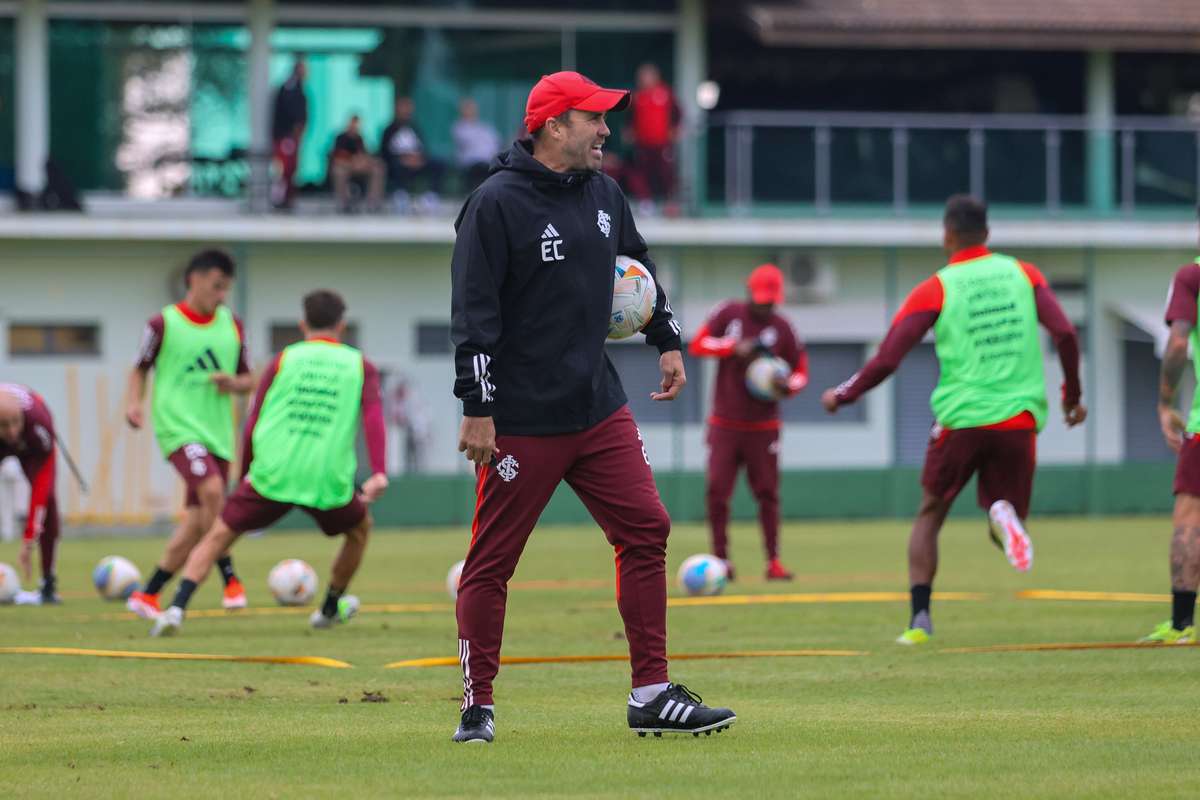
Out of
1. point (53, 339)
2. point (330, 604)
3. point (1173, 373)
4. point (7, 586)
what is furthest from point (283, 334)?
point (1173, 373)

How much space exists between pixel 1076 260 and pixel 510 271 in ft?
89.2

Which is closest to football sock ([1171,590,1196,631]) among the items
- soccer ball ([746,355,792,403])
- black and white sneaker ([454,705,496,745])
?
black and white sneaker ([454,705,496,745])

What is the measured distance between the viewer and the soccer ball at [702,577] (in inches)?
588

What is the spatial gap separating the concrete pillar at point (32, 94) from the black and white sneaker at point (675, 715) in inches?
1027

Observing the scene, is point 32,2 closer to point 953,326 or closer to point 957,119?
point 957,119

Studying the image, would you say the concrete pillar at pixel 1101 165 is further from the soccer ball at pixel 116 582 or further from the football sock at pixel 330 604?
the football sock at pixel 330 604

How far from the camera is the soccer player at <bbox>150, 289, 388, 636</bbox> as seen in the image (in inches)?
468

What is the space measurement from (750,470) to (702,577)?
7.75 ft

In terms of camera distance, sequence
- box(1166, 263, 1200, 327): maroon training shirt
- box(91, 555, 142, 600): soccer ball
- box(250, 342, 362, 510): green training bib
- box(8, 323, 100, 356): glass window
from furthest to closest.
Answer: box(8, 323, 100, 356): glass window → box(91, 555, 142, 600): soccer ball → box(250, 342, 362, 510): green training bib → box(1166, 263, 1200, 327): maroon training shirt

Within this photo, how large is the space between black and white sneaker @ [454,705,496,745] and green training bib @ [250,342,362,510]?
182 inches

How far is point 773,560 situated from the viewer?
16.9 m

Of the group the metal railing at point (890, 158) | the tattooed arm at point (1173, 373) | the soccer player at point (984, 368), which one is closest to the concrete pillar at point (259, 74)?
the metal railing at point (890, 158)

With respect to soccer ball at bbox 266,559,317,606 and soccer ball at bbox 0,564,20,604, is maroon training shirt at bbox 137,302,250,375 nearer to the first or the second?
soccer ball at bbox 266,559,317,606

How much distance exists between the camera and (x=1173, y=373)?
1064 centimetres
